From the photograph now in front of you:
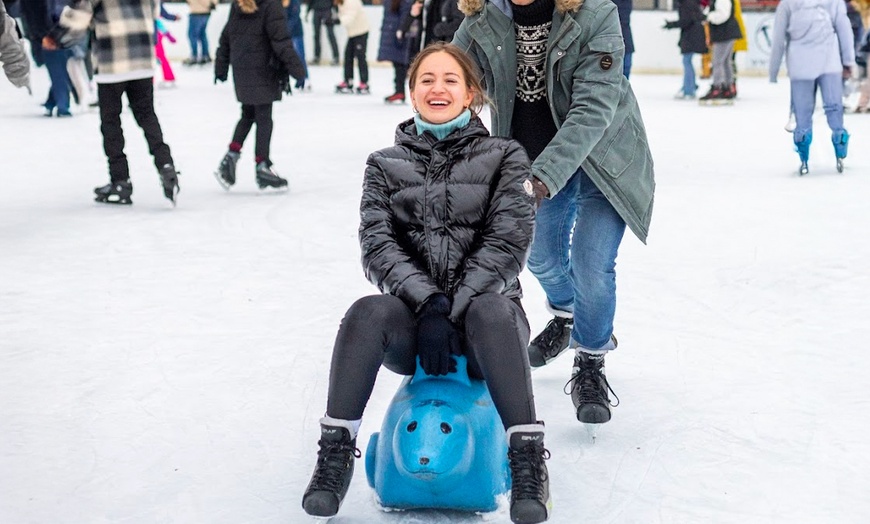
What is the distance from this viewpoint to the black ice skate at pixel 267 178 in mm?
6473

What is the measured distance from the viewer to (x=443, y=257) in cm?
242

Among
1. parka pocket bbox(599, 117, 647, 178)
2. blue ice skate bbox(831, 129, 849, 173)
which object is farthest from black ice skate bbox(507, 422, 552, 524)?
blue ice skate bbox(831, 129, 849, 173)

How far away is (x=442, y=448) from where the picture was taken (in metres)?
2.20

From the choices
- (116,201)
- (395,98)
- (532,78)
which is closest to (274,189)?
(116,201)

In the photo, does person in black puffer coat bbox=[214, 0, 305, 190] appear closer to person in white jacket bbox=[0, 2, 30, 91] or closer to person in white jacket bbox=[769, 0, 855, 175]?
person in white jacket bbox=[0, 2, 30, 91]

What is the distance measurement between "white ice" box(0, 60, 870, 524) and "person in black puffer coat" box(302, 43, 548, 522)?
234mm

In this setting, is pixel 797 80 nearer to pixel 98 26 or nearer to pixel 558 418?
pixel 98 26

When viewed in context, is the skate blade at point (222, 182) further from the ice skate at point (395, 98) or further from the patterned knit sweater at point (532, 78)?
the ice skate at point (395, 98)

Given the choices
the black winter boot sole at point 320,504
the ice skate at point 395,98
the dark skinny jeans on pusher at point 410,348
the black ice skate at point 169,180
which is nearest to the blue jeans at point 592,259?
the dark skinny jeans on pusher at point 410,348

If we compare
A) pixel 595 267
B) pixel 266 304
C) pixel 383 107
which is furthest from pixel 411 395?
pixel 383 107

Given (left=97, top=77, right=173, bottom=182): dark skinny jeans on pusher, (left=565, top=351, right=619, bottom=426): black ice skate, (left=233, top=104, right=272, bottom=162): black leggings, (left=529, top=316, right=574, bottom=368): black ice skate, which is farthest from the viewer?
(left=233, top=104, right=272, bottom=162): black leggings

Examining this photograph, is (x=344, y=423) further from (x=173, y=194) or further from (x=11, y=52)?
(x=173, y=194)

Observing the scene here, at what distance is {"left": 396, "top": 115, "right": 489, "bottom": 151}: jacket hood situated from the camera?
8.07 ft

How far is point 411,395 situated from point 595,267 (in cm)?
Answer: 76
